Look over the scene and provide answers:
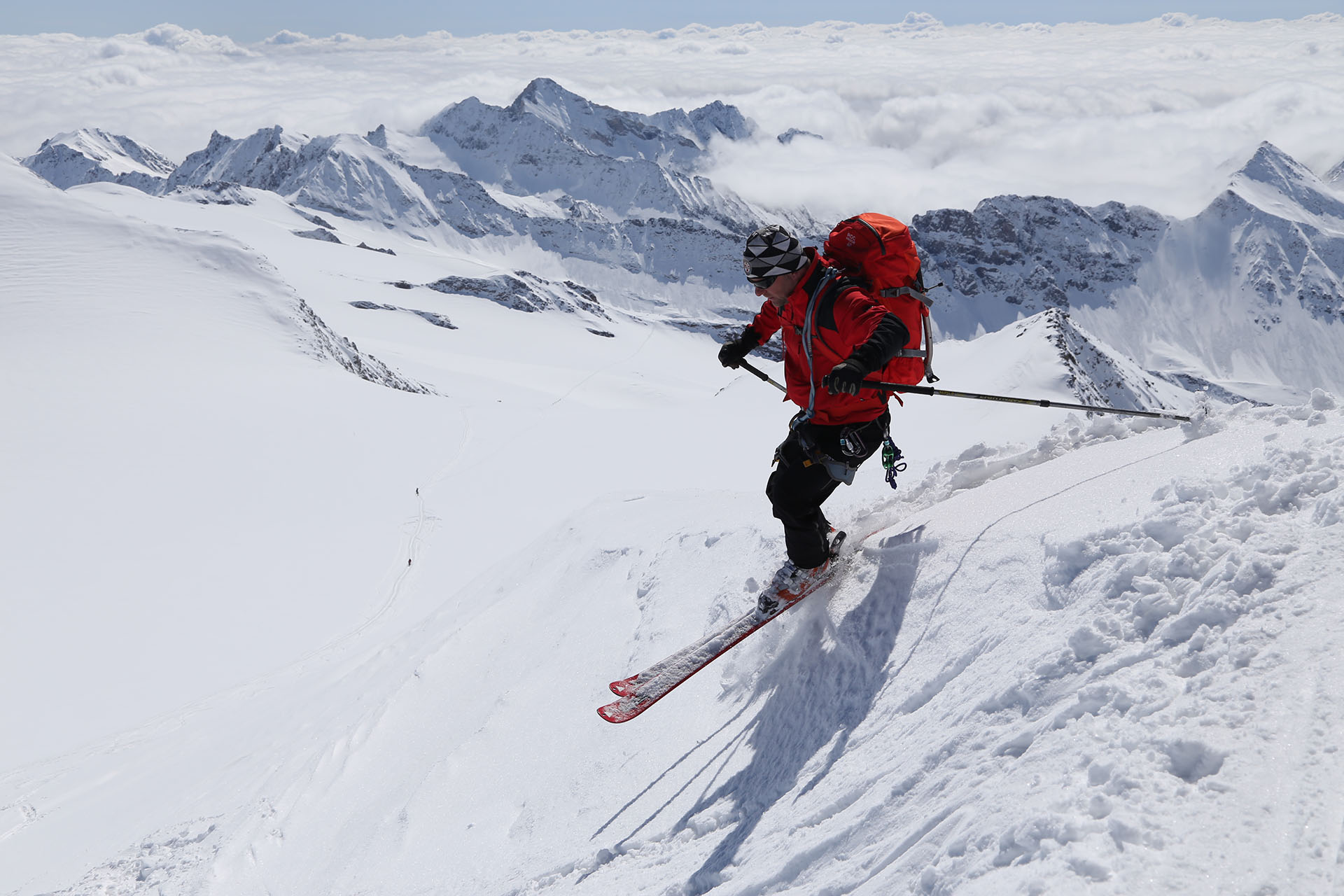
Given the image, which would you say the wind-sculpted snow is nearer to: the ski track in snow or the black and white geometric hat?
the black and white geometric hat

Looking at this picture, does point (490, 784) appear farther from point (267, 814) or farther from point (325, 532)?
point (325, 532)

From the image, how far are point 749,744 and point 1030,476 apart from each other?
Answer: 3133mm

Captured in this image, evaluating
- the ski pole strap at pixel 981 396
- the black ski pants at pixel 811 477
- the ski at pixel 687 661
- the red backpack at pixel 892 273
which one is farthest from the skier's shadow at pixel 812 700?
the red backpack at pixel 892 273

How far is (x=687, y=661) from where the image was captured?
6.04 metres

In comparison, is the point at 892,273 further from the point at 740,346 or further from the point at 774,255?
the point at 740,346

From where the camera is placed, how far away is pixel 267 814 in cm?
659

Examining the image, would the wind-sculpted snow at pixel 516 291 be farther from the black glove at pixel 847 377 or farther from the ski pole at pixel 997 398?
the black glove at pixel 847 377

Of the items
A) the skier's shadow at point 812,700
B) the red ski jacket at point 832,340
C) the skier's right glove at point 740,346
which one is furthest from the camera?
the skier's right glove at point 740,346

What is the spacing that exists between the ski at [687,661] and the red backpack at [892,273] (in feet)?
5.06

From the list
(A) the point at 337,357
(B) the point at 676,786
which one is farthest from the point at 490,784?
(A) the point at 337,357

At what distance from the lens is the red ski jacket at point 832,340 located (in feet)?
15.9

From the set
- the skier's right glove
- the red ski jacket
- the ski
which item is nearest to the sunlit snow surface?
the ski

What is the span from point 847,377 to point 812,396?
3.13ft

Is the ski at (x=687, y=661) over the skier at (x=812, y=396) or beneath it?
beneath
